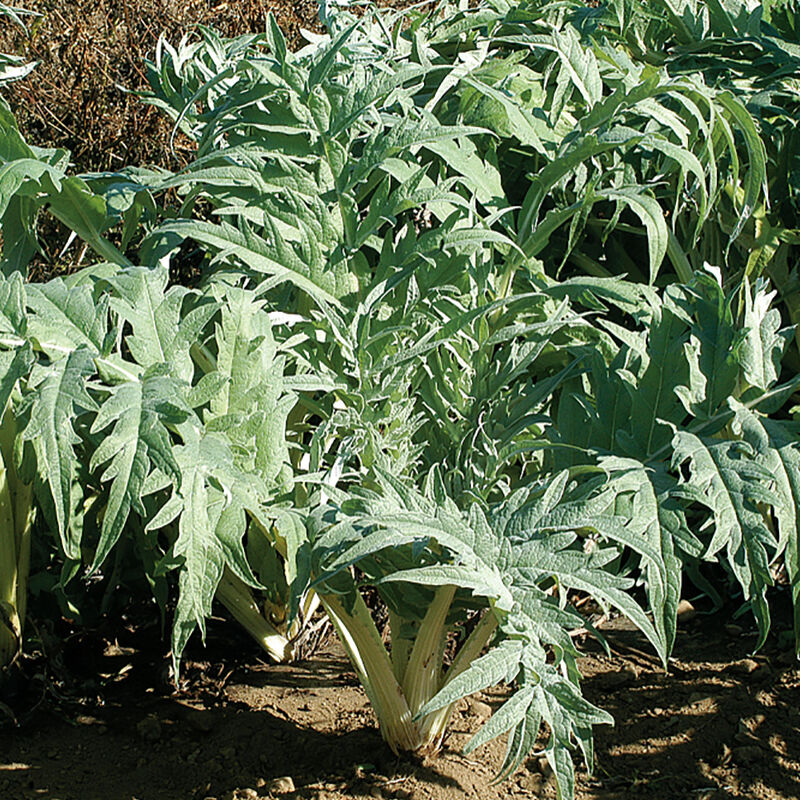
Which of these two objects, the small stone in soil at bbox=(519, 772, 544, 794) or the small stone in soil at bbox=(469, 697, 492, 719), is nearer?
the small stone in soil at bbox=(519, 772, 544, 794)

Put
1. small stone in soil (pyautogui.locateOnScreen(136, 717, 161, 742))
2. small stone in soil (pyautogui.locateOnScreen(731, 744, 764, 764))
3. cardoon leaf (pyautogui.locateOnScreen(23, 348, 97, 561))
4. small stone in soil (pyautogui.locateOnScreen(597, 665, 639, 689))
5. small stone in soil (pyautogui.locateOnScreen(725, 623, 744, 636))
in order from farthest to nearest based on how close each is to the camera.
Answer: small stone in soil (pyautogui.locateOnScreen(725, 623, 744, 636))
small stone in soil (pyautogui.locateOnScreen(597, 665, 639, 689))
small stone in soil (pyautogui.locateOnScreen(136, 717, 161, 742))
small stone in soil (pyautogui.locateOnScreen(731, 744, 764, 764))
cardoon leaf (pyautogui.locateOnScreen(23, 348, 97, 561))

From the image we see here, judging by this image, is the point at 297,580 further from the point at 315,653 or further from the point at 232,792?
the point at 315,653

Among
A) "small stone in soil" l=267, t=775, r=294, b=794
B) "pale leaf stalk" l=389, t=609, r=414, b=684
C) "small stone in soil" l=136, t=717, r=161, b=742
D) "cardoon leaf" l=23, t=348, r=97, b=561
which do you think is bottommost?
"small stone in soil" l=136, t=717, r=161, b=742

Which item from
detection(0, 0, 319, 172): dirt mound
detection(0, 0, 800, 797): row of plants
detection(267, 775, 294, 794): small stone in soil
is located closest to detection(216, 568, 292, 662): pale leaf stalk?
detection(0, 0, 800, 797): row of plants

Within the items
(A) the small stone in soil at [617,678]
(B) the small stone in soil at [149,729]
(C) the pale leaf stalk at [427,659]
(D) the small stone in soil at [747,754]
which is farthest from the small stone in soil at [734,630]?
(B) the small stone in soil at [149,729]

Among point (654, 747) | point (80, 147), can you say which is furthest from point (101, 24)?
point (654, 747)

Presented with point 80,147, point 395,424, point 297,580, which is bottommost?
point 297,580

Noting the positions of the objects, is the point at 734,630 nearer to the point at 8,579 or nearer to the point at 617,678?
the point at 617,678

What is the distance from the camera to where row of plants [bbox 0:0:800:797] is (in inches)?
56.4

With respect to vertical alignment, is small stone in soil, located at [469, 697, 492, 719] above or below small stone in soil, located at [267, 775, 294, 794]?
above

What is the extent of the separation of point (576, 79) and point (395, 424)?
0.87m

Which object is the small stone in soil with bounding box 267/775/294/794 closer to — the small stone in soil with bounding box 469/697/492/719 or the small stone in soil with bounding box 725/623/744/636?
the small stone in soil with bounding box 469/697/492/719

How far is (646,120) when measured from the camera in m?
2.37

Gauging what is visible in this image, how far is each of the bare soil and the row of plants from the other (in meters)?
0.14
